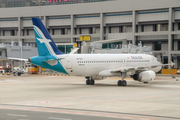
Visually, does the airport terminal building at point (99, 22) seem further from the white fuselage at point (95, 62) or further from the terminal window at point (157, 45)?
the white fuselage at point (95, 62)

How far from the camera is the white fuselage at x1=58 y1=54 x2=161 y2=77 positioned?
37438 mm

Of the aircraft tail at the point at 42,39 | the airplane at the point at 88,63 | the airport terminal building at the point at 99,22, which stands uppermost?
the airport terminal building at the point at 99,22

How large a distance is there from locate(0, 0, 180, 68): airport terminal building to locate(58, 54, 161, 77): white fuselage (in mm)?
40707

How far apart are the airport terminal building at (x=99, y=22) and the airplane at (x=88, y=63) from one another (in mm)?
42179

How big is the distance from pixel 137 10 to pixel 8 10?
4736 centimetres

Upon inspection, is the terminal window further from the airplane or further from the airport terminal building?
Result: the airplane

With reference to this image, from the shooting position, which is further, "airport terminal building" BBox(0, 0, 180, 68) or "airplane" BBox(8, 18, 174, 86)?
"airport terminal building" BBox(0, 0, 180, 68)

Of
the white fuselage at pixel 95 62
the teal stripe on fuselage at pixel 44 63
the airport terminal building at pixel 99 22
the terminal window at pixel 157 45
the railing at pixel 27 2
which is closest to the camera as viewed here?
the teal stripe on fuselage at pixel 44 63

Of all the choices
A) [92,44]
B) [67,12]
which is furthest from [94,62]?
[67,12]

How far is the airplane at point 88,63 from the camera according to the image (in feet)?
116

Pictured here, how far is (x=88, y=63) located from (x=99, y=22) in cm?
5819

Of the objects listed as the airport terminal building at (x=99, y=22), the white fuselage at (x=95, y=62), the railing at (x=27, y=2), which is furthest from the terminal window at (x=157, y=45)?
the white fuselage at (x=95, y=62)

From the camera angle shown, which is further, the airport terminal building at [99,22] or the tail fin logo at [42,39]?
the airport terminal building at [99,22]

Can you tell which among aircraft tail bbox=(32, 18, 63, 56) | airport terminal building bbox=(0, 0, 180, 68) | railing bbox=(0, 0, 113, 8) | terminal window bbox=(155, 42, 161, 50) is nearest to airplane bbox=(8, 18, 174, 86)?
aircraft tail bbox=(32, 18, 63, 56)
